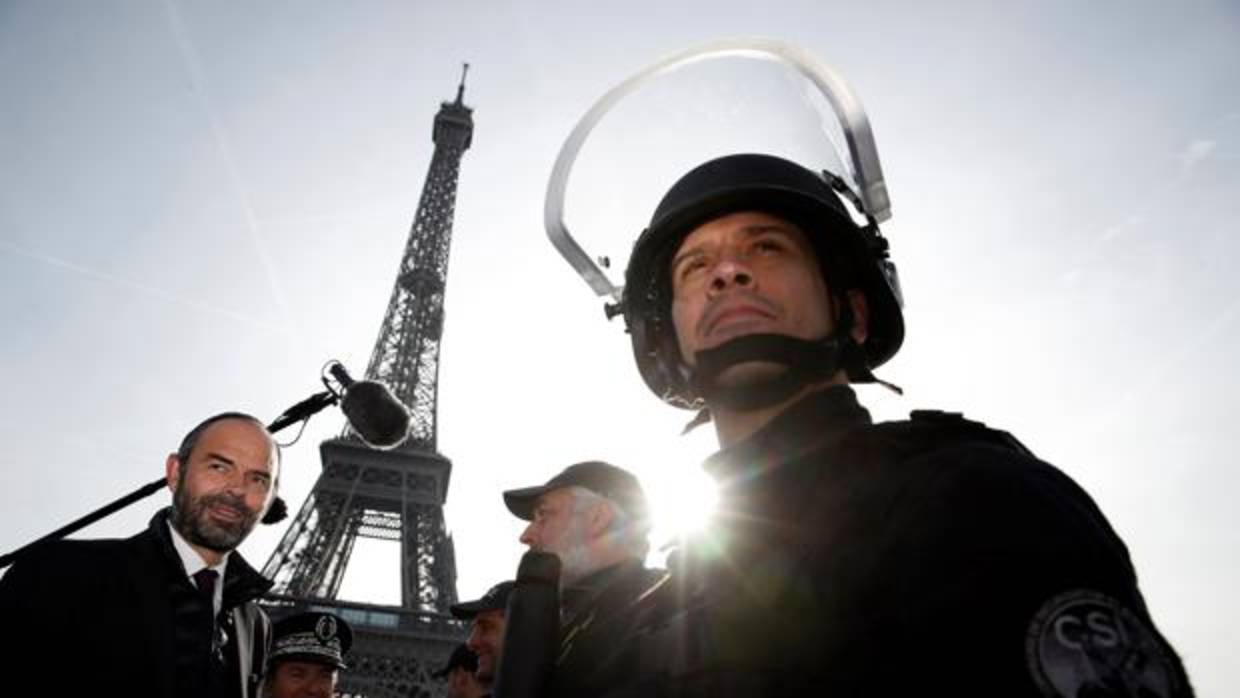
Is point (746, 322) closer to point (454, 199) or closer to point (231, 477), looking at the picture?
point (231, 477)

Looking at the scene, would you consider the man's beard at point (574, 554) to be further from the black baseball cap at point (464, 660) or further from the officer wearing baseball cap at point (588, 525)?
the black baseball cap at point (464, 660)

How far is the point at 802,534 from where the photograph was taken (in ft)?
4.53

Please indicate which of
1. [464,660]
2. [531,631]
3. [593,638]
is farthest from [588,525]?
[464,660]

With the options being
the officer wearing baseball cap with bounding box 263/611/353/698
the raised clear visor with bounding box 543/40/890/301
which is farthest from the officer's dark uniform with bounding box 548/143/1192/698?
the officer wearing baseball cap with bounding box 263/611/353/698

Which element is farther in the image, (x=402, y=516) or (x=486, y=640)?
(x=402, y=516)

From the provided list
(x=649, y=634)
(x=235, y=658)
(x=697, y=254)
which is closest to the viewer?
(x=649, y=634)

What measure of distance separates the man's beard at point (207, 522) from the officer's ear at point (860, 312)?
3.62 m

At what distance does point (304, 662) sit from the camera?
20.9 feet

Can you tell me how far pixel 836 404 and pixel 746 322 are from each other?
33cm

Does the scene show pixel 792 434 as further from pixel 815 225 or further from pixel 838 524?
pixel 815 225

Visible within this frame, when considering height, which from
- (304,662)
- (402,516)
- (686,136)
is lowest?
(304,662)

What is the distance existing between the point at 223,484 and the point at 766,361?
3.68 metres

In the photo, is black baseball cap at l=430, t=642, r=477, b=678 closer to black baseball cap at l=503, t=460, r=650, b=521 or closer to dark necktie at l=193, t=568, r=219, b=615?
black baseball cap at l=503, t=460, r=650, b=521

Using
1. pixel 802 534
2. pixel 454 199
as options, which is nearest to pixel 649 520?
pixel 802 534
